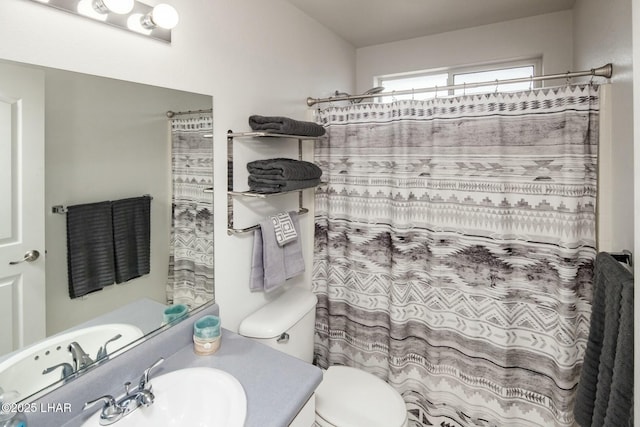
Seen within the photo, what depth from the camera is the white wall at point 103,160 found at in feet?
3.12

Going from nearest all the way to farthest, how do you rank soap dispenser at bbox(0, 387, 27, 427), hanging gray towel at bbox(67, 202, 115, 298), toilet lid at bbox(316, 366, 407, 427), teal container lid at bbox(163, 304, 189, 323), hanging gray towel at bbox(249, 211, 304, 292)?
soap dispenser at bbox(0, 387, 27, 427) → hanging gray towel at bbox(67, 202, 115, 298) → teal container lid at bbox(163, 304, 189, 323) → toilet lid at bbox(316, 366, 407, 427) → hanging gray towel at bbox(249, 211, 304, 292)

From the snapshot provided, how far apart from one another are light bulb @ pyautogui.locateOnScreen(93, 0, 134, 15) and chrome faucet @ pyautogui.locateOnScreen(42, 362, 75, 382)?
3.53 feet

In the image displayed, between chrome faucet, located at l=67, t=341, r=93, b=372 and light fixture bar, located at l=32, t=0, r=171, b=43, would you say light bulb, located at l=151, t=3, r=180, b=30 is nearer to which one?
light fixture bar, located at l=32, t=0, r=171, b=43

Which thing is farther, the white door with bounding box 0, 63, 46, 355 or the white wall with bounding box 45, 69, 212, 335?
the white wall with bounding box 45, 69, 212, 335

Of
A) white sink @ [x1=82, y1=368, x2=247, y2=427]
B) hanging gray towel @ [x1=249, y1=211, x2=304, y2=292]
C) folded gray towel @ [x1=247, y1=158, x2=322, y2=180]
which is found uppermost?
folded gray towel @ [x1=247, y1=158, x2=322, y2=180]

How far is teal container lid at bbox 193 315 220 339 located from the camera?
1.24 m

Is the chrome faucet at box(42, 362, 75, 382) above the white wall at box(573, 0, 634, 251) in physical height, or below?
below

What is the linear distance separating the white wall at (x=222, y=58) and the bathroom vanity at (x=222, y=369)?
306 mm

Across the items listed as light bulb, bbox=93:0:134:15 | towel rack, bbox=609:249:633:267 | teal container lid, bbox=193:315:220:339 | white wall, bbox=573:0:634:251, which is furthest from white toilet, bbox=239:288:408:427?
light bulb, bbox=93:0:134:15

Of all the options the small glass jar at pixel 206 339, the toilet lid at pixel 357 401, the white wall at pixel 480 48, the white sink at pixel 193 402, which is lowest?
the toilet lid at pixel 357 401

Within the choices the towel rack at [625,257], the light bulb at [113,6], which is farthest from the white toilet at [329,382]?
the light bulb at [113,6]

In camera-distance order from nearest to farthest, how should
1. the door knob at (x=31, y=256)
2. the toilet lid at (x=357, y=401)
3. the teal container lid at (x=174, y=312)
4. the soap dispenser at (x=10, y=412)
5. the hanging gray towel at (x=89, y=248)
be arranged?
the soap dispenser at (x=10, y=412) → the door knob at (x=31, y=256) → the hanging gray towel at (x=89, y=248) → the teal container lid at (x=174, y=312) → the toilet lid at (x=357, y=401)

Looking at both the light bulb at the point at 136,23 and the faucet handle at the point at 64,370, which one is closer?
the faucet handle at the point at 64,370

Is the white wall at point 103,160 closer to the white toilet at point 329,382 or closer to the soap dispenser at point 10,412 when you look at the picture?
the soap dispenser at point 10,412
